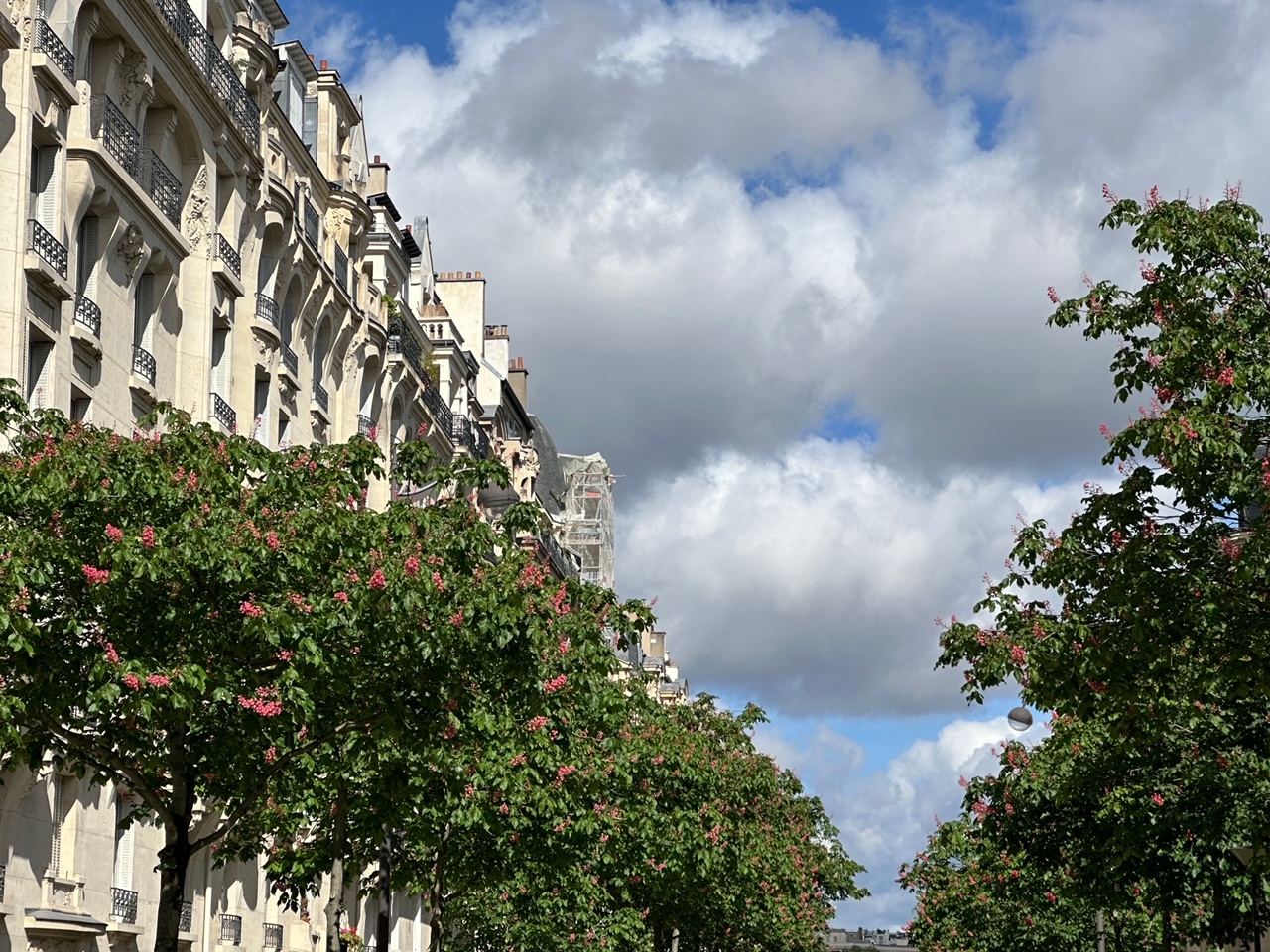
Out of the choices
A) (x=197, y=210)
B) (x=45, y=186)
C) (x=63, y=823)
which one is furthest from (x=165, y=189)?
(x=63, y=823)

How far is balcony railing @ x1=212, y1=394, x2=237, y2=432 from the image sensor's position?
130 ft

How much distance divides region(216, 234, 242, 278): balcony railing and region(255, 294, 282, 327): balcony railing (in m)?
1.58

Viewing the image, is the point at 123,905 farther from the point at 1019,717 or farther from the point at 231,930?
the point at 1019,717

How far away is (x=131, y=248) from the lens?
34.6 m

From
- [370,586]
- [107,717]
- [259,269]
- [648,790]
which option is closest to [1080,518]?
[370,586]

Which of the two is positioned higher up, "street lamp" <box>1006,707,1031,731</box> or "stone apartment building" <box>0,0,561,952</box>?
"stone apartment building" <box>0,0,561,952</box>

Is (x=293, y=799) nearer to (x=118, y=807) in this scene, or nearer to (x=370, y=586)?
(x=370, y=586)

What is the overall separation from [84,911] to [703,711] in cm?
3154

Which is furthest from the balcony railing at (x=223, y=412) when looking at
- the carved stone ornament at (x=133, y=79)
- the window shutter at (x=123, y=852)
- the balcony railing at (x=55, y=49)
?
the balcony railing at (x=55, y=49)

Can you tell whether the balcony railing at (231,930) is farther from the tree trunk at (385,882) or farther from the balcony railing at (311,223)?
the balcony railing at (311,223)

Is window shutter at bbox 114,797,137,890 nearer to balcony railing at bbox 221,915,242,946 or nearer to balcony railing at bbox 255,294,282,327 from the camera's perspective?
balcony railing at bbox 221,915,242,946

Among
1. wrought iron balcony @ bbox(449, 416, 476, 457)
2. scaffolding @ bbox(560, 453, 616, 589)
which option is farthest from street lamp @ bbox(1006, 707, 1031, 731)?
scaffolding @ bbox(560, 453, 616, 589)

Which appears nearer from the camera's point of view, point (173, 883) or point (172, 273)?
point (173, 883)

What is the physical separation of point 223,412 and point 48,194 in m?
9.44
